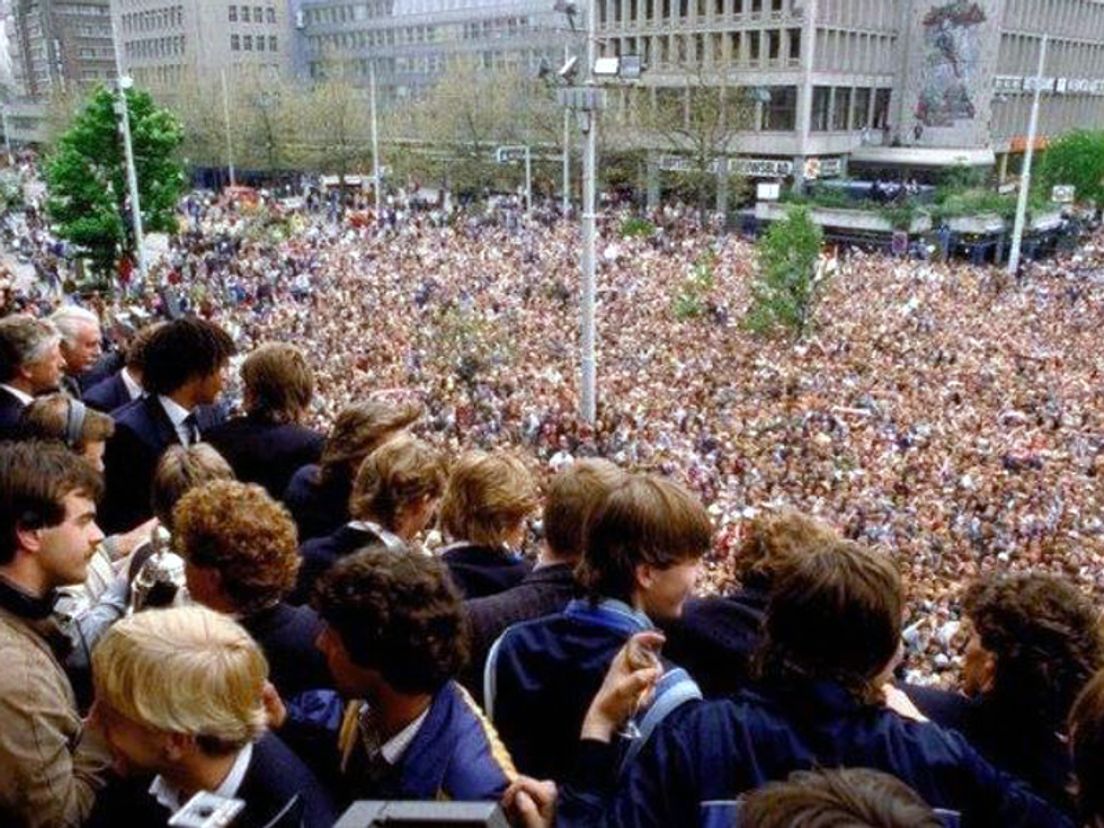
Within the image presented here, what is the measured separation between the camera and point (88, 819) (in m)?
2.29

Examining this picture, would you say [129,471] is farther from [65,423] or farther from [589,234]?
[589,234]

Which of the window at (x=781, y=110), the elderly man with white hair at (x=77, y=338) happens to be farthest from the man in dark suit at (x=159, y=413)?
the window at (x=781, y=110)

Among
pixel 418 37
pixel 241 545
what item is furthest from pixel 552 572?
pixel 418 37

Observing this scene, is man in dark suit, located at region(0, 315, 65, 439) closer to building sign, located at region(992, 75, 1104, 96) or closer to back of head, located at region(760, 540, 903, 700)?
back of head, located at region(760, 540, 903, 700)

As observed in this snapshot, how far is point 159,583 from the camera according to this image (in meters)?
3.08

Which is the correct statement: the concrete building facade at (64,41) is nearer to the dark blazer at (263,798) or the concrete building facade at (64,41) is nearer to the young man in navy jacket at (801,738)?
the dark blazer at (263,798)

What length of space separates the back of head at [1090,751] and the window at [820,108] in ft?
175

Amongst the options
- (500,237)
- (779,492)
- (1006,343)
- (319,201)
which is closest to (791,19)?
(500,237)

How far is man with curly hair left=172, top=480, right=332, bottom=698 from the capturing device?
2828 millimetres

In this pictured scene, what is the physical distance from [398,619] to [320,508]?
1.97 metres

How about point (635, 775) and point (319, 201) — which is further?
point (319, 201)

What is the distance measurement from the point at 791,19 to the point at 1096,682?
5410 centimetres

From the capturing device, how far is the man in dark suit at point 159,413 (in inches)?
184

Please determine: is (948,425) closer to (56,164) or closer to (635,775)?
(635,775)
